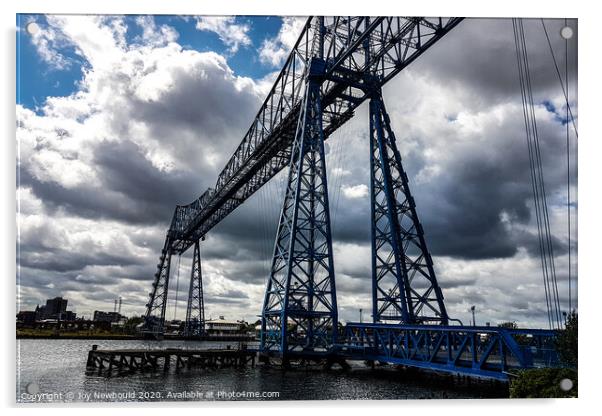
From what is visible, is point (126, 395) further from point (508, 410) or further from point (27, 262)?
point (508, 410)

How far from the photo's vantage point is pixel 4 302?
11125 mm

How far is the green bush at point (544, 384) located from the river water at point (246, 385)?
10.3 ft

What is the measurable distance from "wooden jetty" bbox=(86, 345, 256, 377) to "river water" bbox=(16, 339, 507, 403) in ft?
3.91

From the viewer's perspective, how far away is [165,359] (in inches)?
1076

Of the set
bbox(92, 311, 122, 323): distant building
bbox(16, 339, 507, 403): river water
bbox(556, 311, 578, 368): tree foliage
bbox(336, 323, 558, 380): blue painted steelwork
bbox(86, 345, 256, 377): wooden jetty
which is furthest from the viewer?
bbox(92, 311, 122, 323): distant building

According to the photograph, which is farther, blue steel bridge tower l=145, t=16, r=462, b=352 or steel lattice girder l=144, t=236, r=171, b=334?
steel lattice girder l=144, t=236, r=171, b=334

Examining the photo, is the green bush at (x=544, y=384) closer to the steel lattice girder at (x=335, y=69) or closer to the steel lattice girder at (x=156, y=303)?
the steel lattice girder at (x=335, y=69)

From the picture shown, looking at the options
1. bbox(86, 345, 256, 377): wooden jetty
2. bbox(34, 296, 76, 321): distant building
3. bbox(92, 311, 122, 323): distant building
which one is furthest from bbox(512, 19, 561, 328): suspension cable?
bbox(92, 311, 122, 323): distant building

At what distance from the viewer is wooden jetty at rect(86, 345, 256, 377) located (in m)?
26.1

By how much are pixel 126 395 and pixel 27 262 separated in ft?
13.5

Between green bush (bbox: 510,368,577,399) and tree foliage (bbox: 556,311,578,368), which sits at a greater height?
tree foliage (bbox: 556,311,578,368)

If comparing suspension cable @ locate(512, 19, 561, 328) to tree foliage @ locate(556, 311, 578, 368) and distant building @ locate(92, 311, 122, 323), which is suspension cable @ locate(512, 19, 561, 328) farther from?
distant building @ locate(92, 311, 122, 323)
